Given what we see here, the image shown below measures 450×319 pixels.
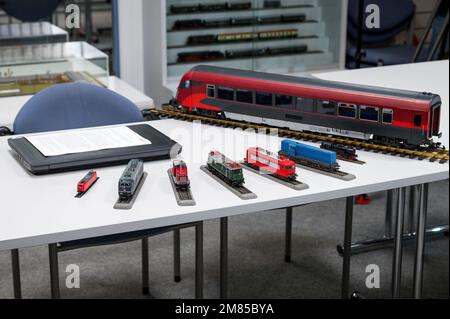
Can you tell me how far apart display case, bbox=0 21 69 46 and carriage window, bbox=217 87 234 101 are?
1641 mm

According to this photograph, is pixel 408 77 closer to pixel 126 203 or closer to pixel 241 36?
pixel 126 203

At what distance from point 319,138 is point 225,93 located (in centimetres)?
36

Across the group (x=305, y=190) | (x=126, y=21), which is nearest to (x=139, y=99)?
(x=305, y=190)

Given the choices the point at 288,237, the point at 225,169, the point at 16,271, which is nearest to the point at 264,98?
the point at 225,169

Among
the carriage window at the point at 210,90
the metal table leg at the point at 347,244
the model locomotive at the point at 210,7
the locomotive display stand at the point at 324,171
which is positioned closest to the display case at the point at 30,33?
the model locomotive at the point at 210,7

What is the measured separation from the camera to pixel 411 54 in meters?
4.39

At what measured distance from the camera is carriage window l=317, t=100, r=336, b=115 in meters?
2.18

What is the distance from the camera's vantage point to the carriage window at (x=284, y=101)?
2.25 meters

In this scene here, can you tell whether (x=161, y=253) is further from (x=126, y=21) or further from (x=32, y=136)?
(x=126, y=21)

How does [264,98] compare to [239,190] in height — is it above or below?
above

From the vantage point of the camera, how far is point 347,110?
215 cm

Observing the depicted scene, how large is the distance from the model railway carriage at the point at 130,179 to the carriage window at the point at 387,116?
716mm

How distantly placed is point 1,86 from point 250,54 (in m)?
2.30

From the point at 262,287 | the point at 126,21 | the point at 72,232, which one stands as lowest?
the point at 262,287
